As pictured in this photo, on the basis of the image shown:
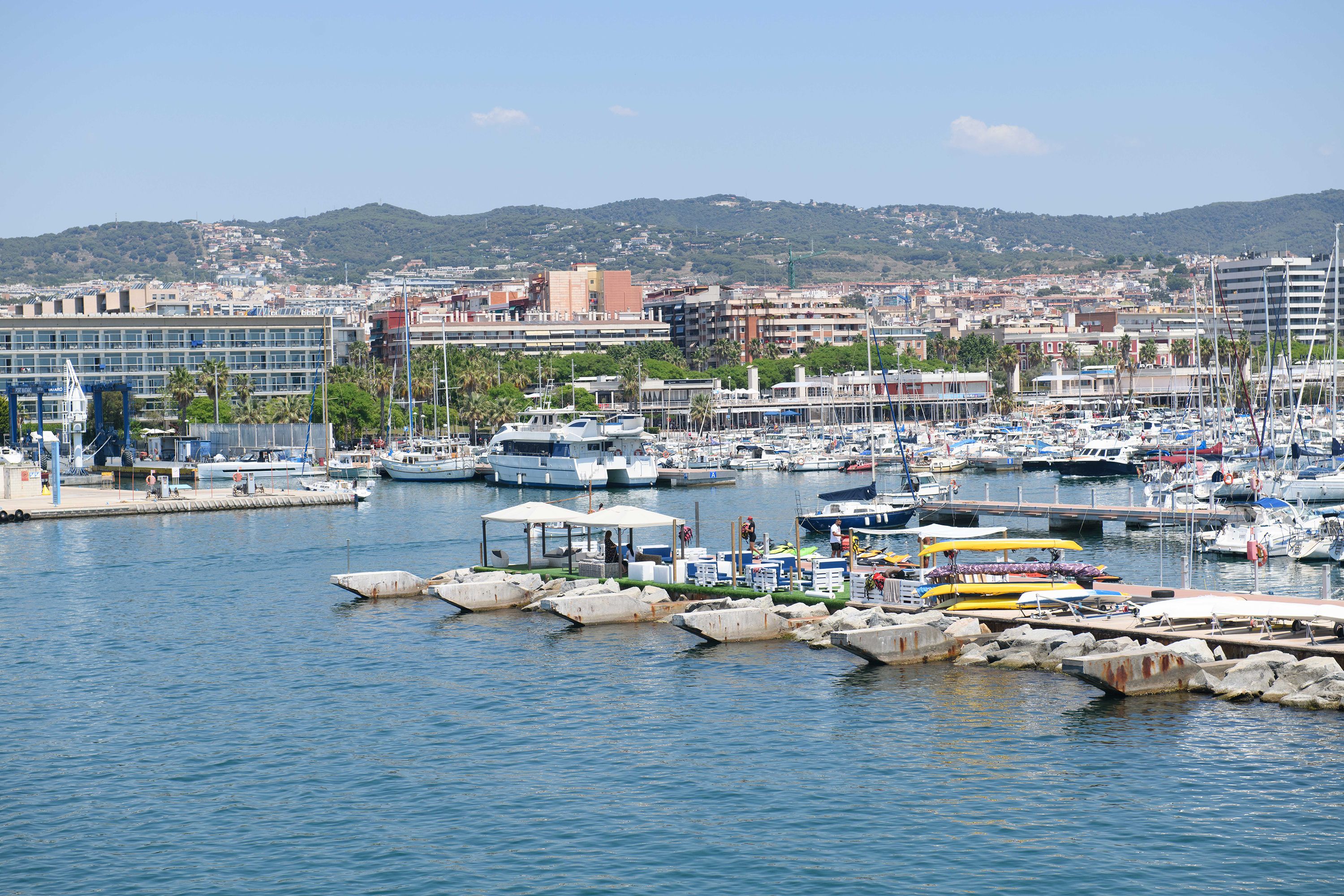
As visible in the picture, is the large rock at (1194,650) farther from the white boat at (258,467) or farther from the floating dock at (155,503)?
the white boat at (258,467)

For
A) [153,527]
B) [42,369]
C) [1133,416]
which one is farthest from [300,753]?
[1133,416]

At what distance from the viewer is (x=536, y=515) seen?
4478 centimetres

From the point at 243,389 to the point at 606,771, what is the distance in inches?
4713

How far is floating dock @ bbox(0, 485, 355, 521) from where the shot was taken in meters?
79.3

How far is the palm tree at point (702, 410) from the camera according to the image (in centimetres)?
15138

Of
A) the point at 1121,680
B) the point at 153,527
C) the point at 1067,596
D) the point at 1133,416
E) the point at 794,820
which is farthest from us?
the point at 1133,416

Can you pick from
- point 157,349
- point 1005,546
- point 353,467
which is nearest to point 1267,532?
point 1005,546

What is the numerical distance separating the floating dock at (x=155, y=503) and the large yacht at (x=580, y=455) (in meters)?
14.7

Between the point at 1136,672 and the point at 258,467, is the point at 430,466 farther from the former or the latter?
the point at 1136,672

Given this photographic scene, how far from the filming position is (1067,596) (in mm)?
35188

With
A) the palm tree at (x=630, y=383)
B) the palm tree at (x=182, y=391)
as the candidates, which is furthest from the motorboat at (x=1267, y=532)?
the palm tree at (x=630, y=383)

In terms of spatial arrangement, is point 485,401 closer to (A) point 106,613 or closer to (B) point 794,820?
(A) point 106,613

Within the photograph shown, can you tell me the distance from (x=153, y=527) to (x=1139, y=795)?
61.4 meters

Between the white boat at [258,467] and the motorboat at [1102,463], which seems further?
the white boat at [258,467]
